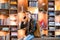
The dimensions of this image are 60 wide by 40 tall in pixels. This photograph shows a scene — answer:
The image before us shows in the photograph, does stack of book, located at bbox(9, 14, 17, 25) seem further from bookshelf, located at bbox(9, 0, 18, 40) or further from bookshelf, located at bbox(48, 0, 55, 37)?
bookshelf, located at bbox(48, 0, 55, 37)

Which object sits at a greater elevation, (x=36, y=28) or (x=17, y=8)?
(x=17, y=8)

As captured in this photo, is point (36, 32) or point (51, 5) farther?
point (51, 5)

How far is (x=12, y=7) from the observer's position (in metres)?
6.27

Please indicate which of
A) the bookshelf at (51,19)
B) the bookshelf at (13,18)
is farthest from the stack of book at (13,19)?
the bookshelf at (51,19)

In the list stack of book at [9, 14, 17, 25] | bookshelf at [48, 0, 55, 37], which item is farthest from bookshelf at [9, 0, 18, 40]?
bookshelf at [48, 0, 55, 37]

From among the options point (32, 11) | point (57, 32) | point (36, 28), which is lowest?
point (57, 32)

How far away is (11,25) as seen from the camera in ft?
20.6

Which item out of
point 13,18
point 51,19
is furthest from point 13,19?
point 51,19

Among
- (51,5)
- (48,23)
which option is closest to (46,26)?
(48,23)

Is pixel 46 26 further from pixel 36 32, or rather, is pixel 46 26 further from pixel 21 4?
pixel 36 32

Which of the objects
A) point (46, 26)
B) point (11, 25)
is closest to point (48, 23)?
point (46, 26)

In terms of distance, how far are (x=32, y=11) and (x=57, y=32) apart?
140cm

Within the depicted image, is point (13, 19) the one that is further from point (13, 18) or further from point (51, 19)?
point (51, 19)

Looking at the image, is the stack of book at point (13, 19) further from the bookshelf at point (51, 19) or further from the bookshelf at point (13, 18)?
the bookshelf at point (51, 19)
